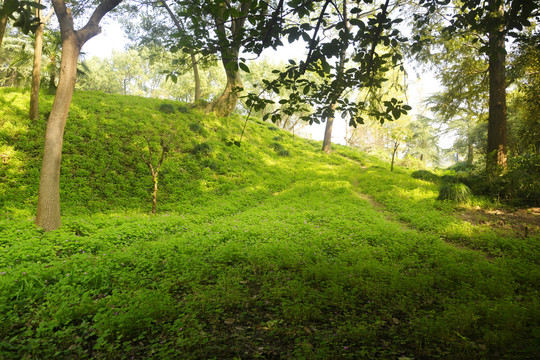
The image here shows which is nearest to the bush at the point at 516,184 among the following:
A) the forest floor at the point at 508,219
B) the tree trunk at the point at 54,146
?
the forest floor at the point at 508,219

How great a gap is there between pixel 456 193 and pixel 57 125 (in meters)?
13.4

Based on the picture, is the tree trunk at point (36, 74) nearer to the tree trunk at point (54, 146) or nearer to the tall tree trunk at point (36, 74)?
the tall tree trunk at point (36, 74)

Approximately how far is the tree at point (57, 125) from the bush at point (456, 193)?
515 inches

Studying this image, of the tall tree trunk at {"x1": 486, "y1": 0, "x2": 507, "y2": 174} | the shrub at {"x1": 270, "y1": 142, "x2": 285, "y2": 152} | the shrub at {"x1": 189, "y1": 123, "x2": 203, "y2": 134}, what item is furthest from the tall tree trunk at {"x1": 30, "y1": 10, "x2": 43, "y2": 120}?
the tall tree trunk at {"x1": 486, "y1": 0, "x2": 507, "y2": 174}

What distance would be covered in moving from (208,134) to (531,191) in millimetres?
14689

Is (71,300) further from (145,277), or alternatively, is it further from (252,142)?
(252,142)

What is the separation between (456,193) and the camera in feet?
32.6

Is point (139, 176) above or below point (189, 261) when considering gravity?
above

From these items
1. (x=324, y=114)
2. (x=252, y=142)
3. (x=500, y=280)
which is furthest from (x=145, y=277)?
(x=252, y=142)

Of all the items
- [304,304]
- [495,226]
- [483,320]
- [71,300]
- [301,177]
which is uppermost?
[301,177]

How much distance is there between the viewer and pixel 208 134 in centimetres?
1502

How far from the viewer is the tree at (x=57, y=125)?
633 cm

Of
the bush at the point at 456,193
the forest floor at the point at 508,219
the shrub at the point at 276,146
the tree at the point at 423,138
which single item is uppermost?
the tree at the point at 423,138

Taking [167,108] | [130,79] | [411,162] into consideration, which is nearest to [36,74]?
[167,108]
